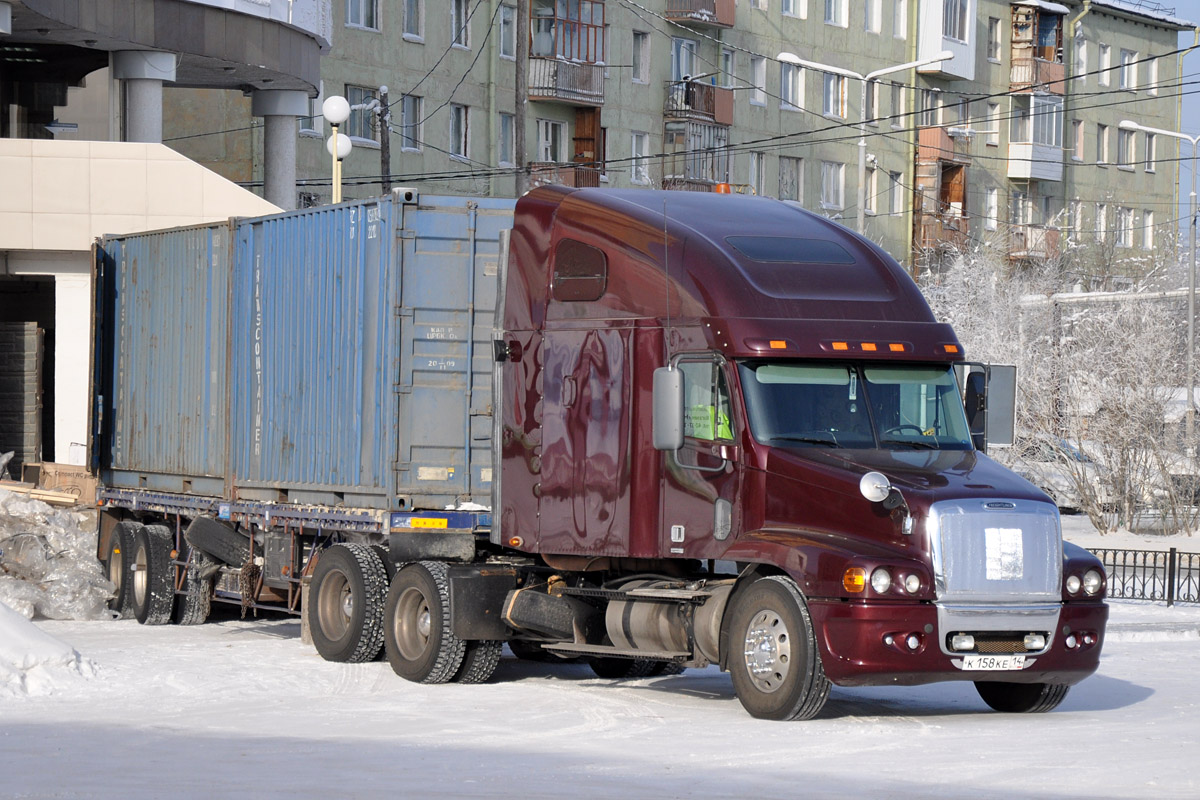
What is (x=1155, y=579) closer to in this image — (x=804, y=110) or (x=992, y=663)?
(x=992, y=663)

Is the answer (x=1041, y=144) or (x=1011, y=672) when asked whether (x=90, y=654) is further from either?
(x=1041, y=144)

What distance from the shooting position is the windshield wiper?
13.6 metres

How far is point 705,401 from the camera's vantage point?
44.9ft

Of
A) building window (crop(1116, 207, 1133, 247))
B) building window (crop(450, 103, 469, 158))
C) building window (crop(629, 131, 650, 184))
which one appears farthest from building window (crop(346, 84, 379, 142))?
building window (crop(1116, 207, 1133, 247))

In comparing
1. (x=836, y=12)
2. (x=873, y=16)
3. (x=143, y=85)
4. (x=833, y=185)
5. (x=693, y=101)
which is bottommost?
(x=143, y=85)

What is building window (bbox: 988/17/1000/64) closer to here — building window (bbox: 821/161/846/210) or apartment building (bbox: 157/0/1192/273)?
apartment building (bbox: 157/0/1192/273)

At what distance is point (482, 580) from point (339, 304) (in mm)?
2852

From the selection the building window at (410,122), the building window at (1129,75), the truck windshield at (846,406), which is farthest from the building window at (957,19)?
the truck windshield at (846,406)

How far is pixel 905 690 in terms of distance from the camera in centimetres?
1562

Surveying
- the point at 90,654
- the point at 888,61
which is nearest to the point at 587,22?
the point at 888,61

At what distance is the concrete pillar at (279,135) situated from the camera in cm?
4028

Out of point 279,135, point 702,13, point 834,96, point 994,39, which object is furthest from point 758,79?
point 279,135

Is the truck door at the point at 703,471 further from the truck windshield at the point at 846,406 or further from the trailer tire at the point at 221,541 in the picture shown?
the trailer tire at the point at 221,541

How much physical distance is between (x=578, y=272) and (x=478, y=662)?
3116 mm
